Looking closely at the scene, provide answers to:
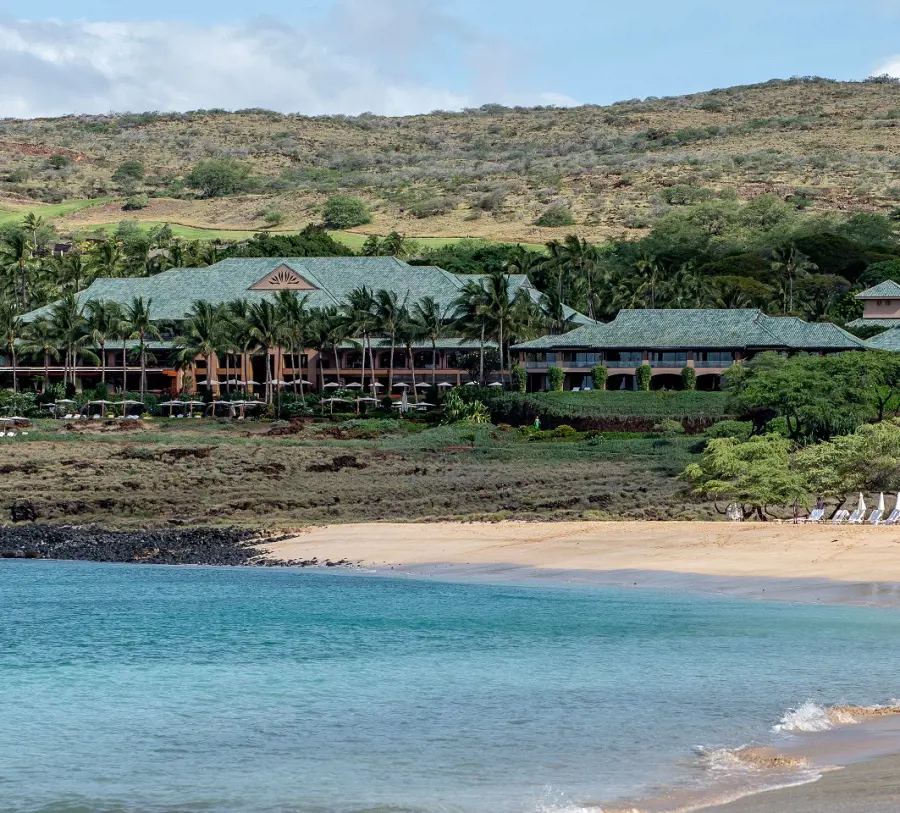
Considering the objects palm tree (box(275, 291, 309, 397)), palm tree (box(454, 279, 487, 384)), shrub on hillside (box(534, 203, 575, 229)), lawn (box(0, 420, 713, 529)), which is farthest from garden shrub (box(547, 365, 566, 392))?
shrub on hillside (box(534, 203, 575, 229))

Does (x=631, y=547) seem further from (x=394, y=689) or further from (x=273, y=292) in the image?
(x=273, y=292)

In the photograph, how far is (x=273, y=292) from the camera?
4065 inches

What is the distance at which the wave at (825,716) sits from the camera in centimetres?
1872

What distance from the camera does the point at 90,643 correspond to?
28828 millimetres

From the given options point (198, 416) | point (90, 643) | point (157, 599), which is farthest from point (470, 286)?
point (90, 643)

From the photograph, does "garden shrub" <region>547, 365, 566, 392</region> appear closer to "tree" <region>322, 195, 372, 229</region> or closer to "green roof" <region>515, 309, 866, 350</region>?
"green roof" <region>515, 309, 866, 350</region>

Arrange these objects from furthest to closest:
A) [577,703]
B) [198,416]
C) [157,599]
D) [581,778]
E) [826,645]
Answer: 1. [198,416]
2. [157,599]
3. [826,645]
4. [577,703]
5. [581,778]

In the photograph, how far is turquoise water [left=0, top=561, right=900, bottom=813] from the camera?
55.2 feet

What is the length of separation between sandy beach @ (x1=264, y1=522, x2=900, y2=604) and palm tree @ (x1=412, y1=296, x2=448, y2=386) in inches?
1777

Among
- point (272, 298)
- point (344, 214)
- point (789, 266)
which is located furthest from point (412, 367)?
point (344, 214)

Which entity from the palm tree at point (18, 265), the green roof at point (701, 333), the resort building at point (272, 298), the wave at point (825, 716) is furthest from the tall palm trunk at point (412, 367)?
the wave at point (825, 716)

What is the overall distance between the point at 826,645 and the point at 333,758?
10475 millimetres

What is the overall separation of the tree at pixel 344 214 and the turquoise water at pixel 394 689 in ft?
447

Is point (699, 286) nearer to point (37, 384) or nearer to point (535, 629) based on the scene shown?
point (37, 384)
